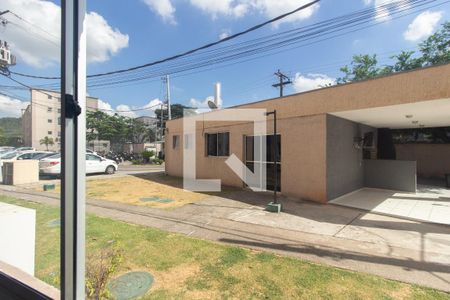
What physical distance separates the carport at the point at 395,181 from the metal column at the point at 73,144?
23.1 feet

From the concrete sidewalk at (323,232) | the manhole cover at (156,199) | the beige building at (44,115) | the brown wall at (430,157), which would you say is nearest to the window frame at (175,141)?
the manhole cover at (156,199)

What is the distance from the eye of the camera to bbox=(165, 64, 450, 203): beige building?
5.93m

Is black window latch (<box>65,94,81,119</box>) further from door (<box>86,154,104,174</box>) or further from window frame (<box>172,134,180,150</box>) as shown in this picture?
door (<box>86,154,104,174</box>)

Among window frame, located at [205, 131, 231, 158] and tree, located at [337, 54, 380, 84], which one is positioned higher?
tree, located at [337, 54, 380, 84]

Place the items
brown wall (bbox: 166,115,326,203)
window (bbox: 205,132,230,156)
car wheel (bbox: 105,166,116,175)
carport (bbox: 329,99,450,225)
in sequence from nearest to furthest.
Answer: carport (bbox: 329,99,450,225) < brown wall (bbox: 166,115,326,203) < window (bbox: 205,132,230,156) < car wheel (bbox: 105,166,116,175)

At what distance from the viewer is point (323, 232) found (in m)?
5.06

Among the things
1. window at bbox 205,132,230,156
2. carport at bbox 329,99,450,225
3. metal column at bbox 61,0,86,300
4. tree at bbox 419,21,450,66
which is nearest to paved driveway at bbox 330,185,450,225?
carport at bbox 329,99,450,225

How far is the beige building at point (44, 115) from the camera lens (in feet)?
4.12

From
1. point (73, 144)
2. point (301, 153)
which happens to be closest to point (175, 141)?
point (301, 153)

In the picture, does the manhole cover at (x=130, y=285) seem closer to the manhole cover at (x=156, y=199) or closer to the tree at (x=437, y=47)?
the manhole cover at (x=156, y=199)

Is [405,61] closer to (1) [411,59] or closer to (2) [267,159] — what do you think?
(1) [411,59]

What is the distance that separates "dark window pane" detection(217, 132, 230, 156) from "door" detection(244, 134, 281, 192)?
3.57ft

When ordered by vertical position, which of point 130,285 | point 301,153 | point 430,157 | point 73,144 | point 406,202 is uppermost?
point 73,144

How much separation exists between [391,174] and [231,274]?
885 cm
